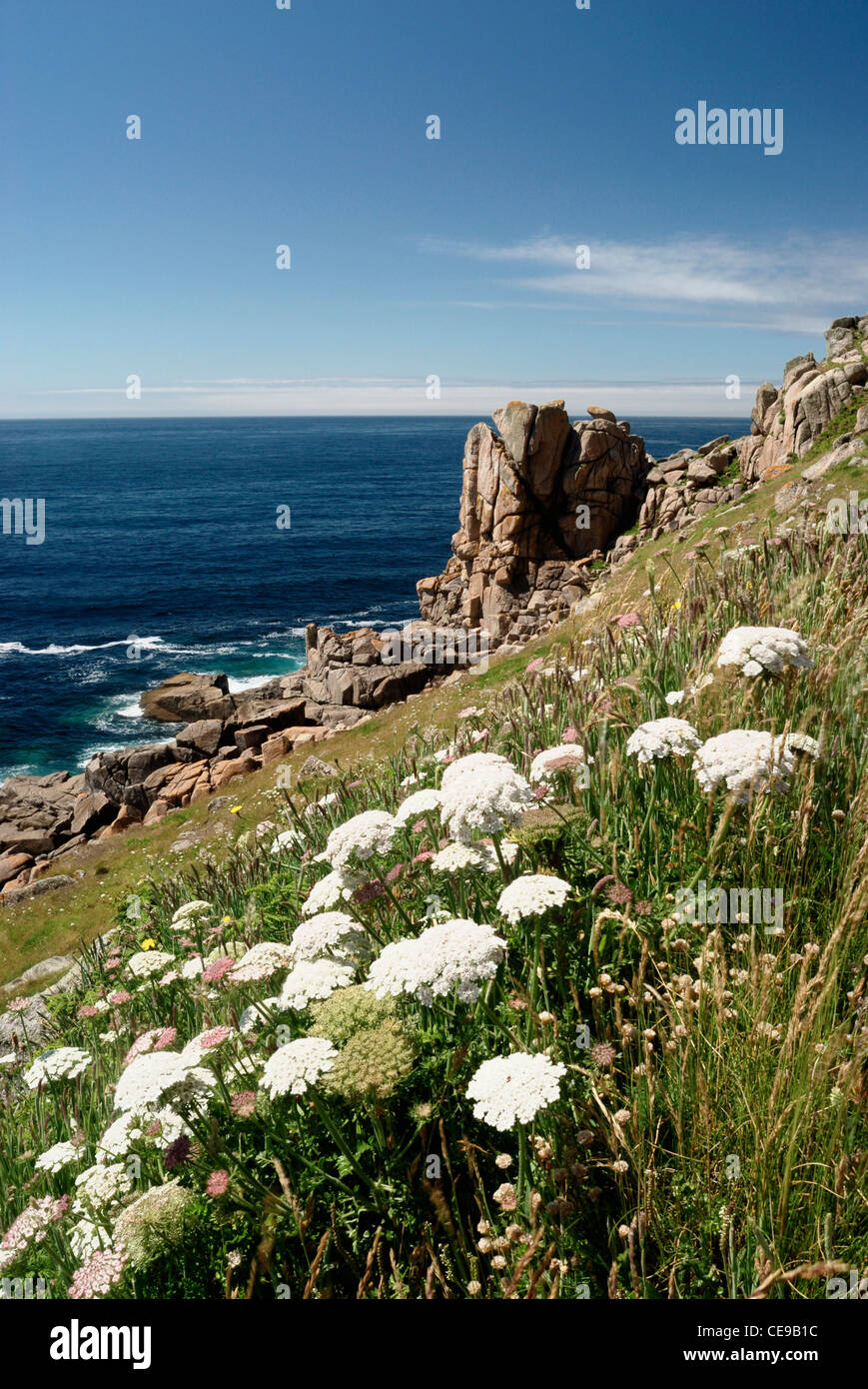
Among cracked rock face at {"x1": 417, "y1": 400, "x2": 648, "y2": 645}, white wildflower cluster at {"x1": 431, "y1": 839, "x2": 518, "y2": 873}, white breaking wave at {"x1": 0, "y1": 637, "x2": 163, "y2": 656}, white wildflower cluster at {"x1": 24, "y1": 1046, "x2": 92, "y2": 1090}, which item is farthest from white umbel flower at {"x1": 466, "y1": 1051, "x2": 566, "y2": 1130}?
white breaking wave at {"x1": 0, "y1": 637, "x2": 163, "y2": 656}

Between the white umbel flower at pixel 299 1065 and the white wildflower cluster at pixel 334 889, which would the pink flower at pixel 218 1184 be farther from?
the white wildflower cluster at pixel 334 889

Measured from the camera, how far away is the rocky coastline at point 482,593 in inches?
1185

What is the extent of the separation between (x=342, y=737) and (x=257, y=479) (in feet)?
511

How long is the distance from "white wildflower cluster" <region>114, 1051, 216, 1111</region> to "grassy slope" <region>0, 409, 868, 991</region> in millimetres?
11079

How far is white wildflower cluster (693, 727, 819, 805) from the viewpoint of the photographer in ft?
11.2

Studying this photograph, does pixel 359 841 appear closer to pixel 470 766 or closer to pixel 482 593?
pixel 470 766

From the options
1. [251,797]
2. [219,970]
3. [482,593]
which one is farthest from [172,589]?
[219,970]

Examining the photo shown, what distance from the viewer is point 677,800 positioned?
4.20 m

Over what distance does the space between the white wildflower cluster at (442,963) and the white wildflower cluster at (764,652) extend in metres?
2.17

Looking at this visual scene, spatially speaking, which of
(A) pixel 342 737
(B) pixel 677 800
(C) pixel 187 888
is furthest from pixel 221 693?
(B) pixel 677 800

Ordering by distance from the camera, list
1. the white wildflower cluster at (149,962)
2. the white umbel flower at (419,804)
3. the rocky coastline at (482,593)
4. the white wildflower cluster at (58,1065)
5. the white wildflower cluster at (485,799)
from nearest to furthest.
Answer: the white wildflower cluster at (485,799)
the white umbel flower at (419,804)
the white wildflower cluster at (58,1065)
the white wildflower cluster at (149,962)
the rocky coastline at (482,593)

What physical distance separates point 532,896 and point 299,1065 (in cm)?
106

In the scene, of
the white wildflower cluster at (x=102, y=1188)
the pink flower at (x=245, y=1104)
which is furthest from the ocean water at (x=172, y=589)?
the pink flower at (x=245, y=1104)

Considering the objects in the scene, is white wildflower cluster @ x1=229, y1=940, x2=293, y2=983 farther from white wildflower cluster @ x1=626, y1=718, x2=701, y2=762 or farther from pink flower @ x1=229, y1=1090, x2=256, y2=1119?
white wildflower cluster @ x1=626, y1=718, x2=701, y2=762
